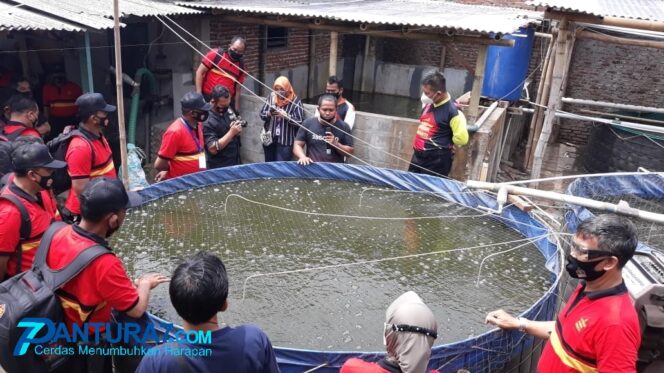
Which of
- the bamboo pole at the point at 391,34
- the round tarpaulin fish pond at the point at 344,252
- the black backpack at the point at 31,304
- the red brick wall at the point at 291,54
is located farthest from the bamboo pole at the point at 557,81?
the black backpack at the point at 31,304

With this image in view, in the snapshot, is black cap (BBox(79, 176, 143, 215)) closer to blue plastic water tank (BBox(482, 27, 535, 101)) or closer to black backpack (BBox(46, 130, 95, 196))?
black backpack (BBox(46, 130, 95, 196))

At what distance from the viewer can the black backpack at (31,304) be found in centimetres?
Result: 226

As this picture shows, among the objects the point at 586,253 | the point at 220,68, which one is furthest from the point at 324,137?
the point at 586,253

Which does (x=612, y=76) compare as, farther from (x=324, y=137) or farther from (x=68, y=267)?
(x=68, y=267)

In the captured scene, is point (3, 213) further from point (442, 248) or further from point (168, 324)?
point (442, 248)

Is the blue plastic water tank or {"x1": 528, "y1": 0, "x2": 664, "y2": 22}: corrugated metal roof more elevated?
{"x1": 528, "y1": 0, "x2": 664, "y2": 22}: corrugated metal roof

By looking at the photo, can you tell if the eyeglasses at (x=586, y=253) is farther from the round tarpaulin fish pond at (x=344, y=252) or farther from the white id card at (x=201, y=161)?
the white id card at (x=201, y=161)

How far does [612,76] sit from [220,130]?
10765mm

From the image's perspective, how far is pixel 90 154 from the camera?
12.2ft

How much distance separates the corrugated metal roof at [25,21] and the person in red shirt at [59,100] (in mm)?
1372

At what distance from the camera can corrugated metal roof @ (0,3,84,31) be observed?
4.74 meters

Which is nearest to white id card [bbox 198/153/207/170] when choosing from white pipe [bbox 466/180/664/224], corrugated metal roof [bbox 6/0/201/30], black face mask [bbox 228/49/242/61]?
corrugated metal roof [bbox 6/0/201/30]

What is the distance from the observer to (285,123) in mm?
6145

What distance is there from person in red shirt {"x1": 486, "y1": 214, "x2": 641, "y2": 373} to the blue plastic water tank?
7853mm
